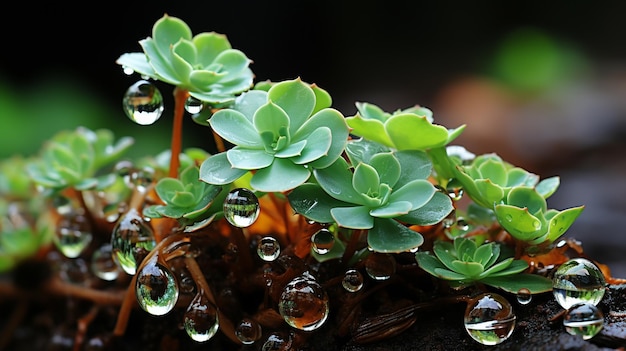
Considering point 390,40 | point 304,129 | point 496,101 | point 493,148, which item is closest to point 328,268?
point 304,129

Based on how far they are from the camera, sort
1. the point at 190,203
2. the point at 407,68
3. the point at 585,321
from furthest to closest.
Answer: the point at 407,68 < the point at 190,203 < the point at 585,321

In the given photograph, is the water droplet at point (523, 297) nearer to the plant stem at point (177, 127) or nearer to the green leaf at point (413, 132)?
the green leaf at point (413, 132)

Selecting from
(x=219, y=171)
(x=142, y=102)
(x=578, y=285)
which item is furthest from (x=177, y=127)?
(x=578, y=285)

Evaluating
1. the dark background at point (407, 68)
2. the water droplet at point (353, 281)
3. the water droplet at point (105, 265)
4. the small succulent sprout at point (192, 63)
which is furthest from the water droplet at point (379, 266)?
the dark background at point (407, 68)

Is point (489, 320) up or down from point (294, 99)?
down

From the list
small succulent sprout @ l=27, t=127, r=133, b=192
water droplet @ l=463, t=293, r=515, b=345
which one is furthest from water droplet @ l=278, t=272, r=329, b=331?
small succulent sprout @ l=27, t=127, r=133, b=192

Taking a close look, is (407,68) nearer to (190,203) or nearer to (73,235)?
(73,235)
